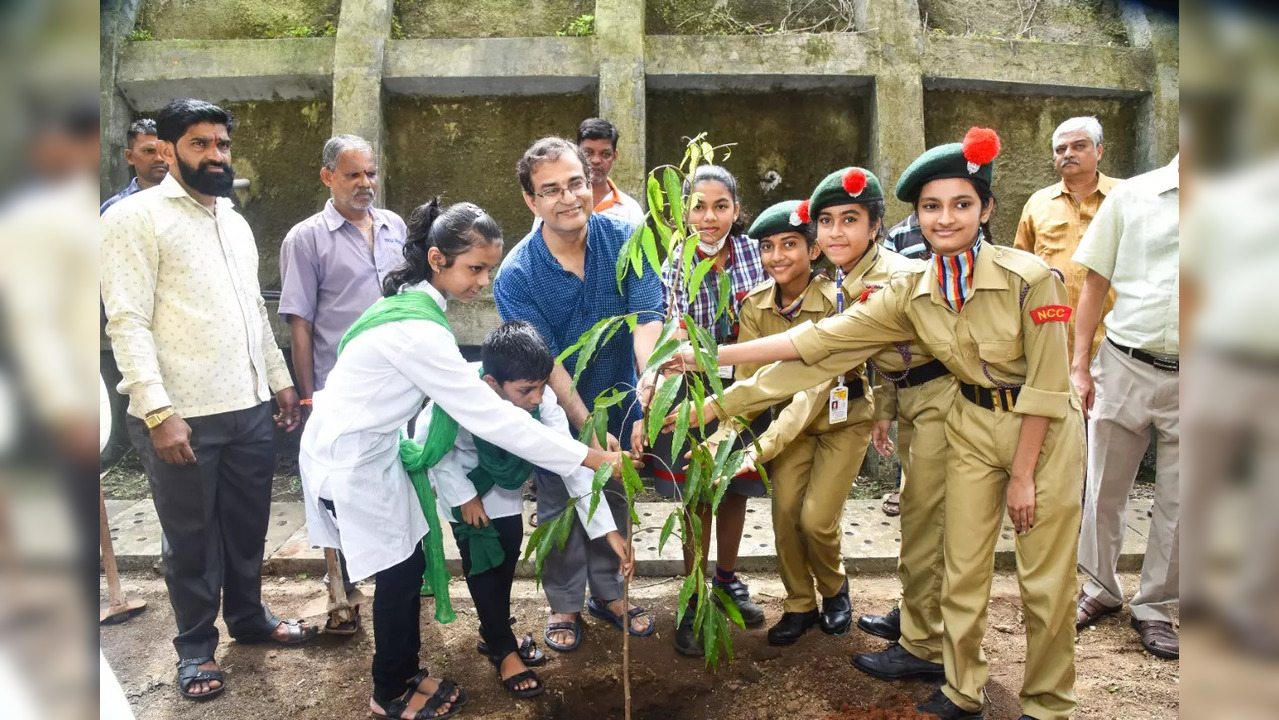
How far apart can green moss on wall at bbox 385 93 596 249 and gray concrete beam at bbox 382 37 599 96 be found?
14cm

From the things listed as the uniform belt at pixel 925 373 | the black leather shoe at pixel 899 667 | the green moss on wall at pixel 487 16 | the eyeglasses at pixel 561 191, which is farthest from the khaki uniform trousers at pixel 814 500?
the green moss on wall at pixel 487 16

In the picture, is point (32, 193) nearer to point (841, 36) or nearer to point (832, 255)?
point (832, 255)

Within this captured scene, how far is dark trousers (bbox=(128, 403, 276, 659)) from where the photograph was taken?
3254 millimetres

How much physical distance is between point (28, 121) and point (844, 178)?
2.86m

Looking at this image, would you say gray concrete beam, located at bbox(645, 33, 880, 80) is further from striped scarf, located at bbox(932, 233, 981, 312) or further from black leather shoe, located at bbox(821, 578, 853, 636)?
black leather shoe, located at bbox(821, 578, 853, 636)

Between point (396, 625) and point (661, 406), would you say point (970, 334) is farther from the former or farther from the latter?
point (396, 625)

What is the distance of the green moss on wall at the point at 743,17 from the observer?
5.93 meters

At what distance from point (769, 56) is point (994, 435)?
11.6 feet

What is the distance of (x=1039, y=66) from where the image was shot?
18.4 feet

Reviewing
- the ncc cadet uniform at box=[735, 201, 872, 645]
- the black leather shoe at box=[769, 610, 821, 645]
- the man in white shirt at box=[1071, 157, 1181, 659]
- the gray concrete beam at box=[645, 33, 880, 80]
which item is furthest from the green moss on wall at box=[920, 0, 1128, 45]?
the black leather shoe at box=[769, 610, 821, 645]

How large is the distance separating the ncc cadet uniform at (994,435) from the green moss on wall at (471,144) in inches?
130

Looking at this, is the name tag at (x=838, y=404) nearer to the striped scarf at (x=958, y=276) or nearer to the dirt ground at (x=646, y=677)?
the striped scarf at (x=958, y=276)

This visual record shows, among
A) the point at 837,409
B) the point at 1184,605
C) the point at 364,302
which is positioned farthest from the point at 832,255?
the point at 1184,605

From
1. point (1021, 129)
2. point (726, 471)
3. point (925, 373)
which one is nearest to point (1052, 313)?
point (925, 373)
